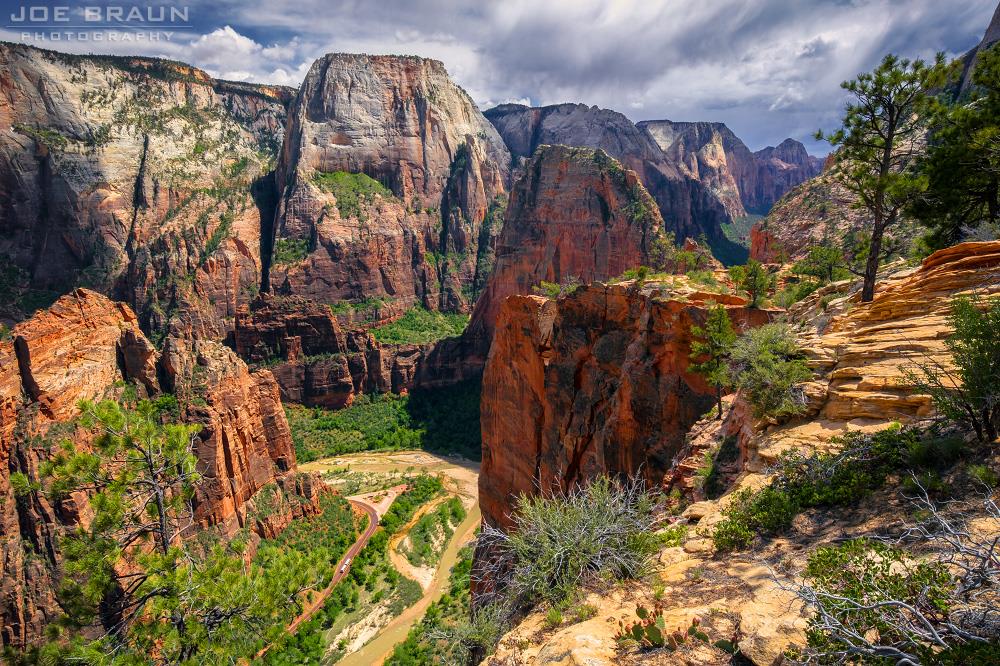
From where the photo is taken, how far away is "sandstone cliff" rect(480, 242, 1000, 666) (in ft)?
19.4

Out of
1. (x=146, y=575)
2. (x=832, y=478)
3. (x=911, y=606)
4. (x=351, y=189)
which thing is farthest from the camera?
(x=351, y=189)

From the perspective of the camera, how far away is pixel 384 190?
100m

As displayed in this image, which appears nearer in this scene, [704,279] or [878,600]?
[878,600]

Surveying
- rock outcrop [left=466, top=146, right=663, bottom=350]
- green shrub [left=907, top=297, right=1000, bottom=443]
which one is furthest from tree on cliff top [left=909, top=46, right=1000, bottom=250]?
rock outcrop [left=466, top=146, right=663, bottom=350]

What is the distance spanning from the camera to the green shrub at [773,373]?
1076 cm

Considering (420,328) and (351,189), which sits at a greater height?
(351,189)

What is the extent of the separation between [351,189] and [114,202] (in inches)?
1582

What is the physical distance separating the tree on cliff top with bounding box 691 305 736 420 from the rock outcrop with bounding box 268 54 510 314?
80.2 meters

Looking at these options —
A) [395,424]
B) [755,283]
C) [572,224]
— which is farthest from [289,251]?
[755,283]

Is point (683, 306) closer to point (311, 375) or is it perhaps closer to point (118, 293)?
point (311, 375)

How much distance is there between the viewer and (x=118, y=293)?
271 ft

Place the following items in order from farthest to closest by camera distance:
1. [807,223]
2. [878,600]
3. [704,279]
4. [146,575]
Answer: [807,223] → [704,279] → [146,575] → [878,600]

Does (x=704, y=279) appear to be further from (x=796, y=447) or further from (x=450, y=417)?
(x=450, y=417)

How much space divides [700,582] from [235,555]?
383 inches
